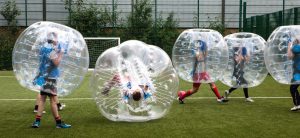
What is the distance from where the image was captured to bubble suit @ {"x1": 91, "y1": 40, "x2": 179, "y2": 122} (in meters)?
7.09

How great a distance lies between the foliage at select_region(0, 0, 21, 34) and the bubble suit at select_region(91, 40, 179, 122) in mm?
16680

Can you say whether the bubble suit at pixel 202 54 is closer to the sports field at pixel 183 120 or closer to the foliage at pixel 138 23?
the sports field at pixel 183 120

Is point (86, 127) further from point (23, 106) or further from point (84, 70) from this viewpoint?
point (23, 106)

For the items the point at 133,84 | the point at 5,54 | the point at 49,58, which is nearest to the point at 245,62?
the point at 133,84

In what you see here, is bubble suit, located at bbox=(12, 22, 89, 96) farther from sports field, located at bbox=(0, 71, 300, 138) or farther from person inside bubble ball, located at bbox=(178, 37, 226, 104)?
person inside bubble ball, located at bbox=(178, 37, 226, 104)

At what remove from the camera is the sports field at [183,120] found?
651 centimetres

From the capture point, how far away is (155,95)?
23.7 feet

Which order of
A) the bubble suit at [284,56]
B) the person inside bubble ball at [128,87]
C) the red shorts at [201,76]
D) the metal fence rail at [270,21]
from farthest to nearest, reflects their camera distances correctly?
the metal fence rail at [270,21]
the red shorts at [201,76]
the bubble suit at [284,56]
the person inside bubble ball at [128,87]

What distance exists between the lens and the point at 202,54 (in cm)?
877

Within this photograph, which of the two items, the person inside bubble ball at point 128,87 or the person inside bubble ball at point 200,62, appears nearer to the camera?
the person inside bubble ball at point 128,87

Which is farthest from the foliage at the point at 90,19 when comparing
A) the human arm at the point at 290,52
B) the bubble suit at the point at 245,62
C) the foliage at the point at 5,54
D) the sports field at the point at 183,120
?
the human arm at the point at 290,52

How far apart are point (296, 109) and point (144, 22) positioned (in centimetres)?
1426

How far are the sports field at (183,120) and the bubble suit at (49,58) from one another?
78 centimetres

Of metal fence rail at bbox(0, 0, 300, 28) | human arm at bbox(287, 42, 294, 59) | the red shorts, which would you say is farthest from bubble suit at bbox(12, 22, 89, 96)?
metal fence rail at bbox(0, 0, 300, 28)
